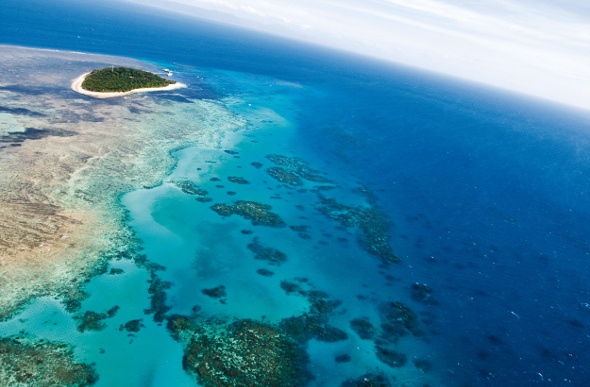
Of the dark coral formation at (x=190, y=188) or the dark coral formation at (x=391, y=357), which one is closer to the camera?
the dark coral formation at (x=391, y=357)

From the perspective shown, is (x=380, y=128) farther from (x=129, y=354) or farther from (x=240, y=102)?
(x=129, y=354)

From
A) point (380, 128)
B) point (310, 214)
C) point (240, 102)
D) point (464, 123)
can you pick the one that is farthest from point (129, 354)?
point (464, 123)

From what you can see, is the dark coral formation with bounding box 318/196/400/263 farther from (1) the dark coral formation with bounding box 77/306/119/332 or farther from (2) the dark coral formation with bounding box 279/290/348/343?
(1) the dark coral formation with bounding box 77/306/119/332

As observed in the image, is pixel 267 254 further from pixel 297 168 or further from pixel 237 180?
pixel 297 168

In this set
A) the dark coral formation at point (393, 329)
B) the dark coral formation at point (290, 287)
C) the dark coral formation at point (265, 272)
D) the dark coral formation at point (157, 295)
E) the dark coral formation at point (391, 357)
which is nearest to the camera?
the dark coral formation at point (391, 357)

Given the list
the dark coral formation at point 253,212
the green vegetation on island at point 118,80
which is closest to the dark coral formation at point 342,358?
the dark coral formation at point 253,212

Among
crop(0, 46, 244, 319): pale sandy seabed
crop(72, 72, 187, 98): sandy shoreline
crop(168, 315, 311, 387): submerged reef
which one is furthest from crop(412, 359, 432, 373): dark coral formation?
crop(72, 72, 187, 98): sandy shoreline

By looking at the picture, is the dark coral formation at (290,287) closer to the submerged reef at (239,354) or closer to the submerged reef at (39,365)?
the submerged reef at (239,354)
